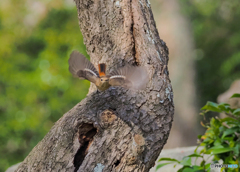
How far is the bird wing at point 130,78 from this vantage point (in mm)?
1646

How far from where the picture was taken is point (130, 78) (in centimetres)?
165

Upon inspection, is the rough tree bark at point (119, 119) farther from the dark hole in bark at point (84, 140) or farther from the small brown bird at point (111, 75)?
the small brown bird at point (111, 75)

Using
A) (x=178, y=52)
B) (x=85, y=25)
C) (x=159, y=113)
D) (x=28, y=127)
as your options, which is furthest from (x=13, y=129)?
(x=159, y=113)

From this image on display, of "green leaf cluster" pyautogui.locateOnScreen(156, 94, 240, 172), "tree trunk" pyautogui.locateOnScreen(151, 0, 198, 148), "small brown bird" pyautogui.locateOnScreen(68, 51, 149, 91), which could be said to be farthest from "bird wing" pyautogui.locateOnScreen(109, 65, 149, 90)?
"tree trunk" pyautogui.locateOnScreen(151, 0, 198, 148)

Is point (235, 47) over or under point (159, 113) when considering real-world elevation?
over

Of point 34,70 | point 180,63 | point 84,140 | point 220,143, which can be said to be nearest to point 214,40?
point 180,63

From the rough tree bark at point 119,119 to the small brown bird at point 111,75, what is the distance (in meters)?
0.12

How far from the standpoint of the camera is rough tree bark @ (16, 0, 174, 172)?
160 centimetres

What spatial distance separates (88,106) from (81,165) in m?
0.37

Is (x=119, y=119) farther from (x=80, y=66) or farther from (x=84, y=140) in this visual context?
(x=80, y=66)

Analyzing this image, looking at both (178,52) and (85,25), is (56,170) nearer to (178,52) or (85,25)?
(85,25)

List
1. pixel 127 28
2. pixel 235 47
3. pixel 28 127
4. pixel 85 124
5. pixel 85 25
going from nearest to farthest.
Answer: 1. pixel 85 124
2. pixel 127 28
3. pixel 85 25
4. pixel 28 127
5. pixel 235 47

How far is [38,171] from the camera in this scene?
166 cm

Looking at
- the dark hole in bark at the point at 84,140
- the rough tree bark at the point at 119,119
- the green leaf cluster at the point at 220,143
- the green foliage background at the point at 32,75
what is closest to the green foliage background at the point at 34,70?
the green foliage background at the point at 32,75
